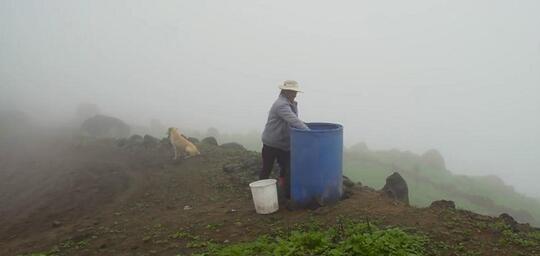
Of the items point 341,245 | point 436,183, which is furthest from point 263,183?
point 436,183

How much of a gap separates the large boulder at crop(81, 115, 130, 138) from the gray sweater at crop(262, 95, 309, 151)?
66.4 ft

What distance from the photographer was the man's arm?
6.57m

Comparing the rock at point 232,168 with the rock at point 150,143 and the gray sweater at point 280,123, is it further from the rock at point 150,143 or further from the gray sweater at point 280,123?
the rock at point 150,143

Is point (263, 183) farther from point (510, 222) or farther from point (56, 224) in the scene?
point (56, 224)

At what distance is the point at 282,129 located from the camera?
23.0ft

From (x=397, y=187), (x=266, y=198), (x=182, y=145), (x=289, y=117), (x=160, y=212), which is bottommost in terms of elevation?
(x=160, y=212)

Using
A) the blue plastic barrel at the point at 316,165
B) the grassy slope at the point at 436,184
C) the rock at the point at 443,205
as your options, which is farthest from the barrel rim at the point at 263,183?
the grassy slope at the point at 436,184

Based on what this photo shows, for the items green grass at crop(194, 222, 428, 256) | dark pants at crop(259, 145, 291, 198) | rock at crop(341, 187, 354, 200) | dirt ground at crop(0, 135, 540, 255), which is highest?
dark pants at crop(259, 145, 291, 198)

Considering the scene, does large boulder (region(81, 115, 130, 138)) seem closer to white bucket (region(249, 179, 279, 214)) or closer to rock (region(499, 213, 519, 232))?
white bucket (region(249, 179, 279, 214))

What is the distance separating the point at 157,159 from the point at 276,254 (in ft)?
30.2

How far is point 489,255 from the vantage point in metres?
4.73

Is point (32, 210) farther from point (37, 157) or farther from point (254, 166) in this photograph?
point (37, 157)

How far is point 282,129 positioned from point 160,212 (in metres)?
2.96

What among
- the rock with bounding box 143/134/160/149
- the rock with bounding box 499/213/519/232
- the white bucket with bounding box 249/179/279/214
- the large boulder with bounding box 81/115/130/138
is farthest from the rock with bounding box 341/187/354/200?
the large boulder with bounding box 81/115/130/138
